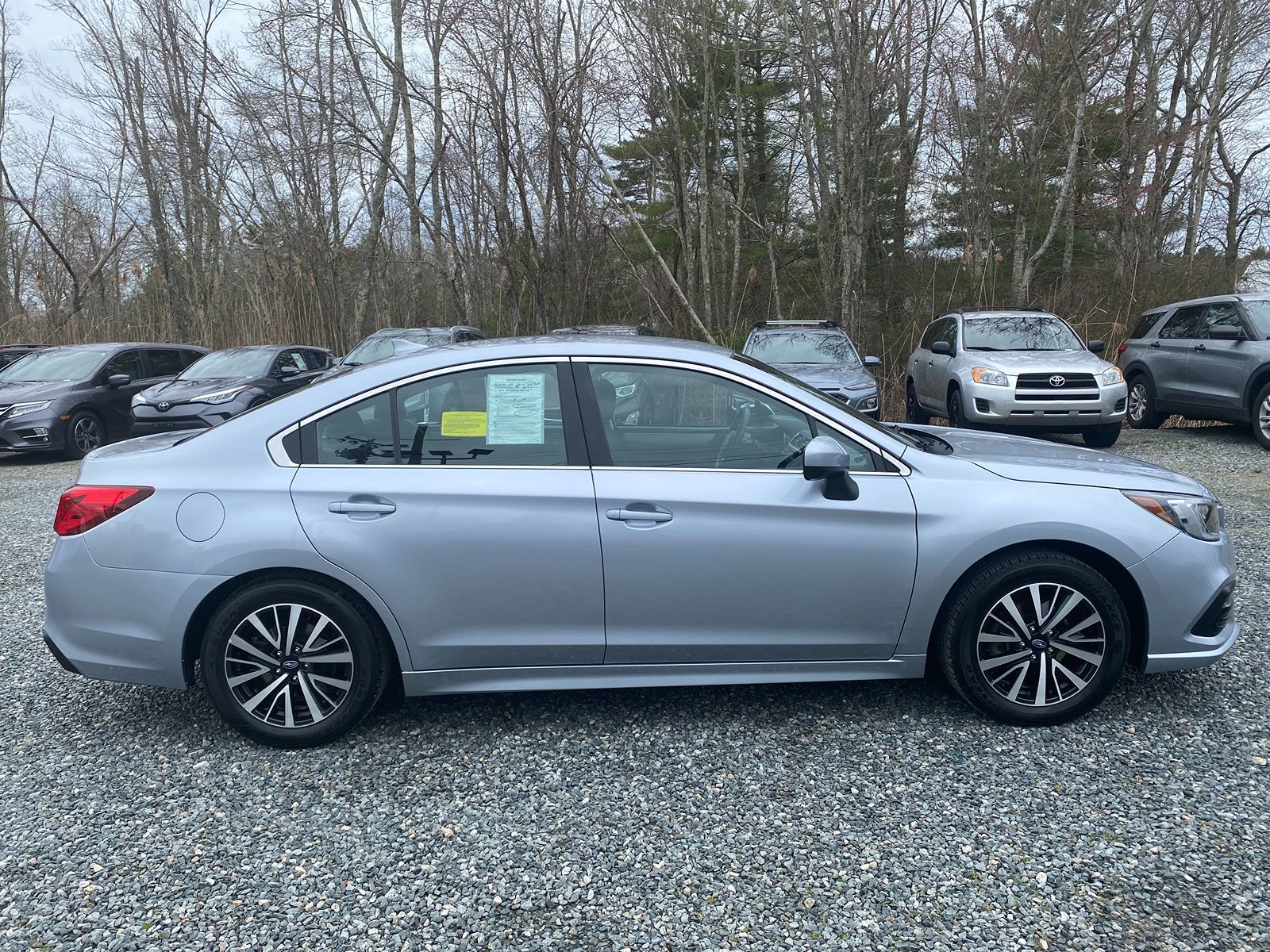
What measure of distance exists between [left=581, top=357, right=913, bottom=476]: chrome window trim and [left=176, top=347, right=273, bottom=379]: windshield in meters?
10.6

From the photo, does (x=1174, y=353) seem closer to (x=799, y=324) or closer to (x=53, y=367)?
(x=799, y=324)

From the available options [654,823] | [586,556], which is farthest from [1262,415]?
[654,823]

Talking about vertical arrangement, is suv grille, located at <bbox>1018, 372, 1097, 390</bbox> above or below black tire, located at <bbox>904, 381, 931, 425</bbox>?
above

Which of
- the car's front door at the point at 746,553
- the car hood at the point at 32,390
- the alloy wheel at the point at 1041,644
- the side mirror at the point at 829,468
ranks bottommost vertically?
the alloy wheel at the point at 1041,644

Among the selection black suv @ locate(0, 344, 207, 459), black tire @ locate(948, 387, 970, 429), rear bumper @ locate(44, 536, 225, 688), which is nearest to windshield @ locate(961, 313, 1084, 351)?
black tire @ locate(948, 387, 970, 429)

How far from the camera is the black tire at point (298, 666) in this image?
10.9 ft

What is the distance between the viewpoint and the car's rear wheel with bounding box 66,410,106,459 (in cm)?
1227

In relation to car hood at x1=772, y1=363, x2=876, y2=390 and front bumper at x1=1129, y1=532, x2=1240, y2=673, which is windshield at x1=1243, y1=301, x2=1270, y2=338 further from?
front bumper at x1=1129, y1=532, x2=1240, y2=673

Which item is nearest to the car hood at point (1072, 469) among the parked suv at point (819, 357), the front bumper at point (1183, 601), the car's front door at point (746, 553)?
the front bumper at point (1183, 601)

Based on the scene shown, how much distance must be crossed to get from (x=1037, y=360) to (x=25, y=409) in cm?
1366

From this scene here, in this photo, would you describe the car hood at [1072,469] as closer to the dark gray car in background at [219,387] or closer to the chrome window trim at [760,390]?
the chrome window trim at [760,390]

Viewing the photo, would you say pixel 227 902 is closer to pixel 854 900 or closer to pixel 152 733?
pixel 152 733

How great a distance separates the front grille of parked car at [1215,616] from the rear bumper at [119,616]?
3.89m

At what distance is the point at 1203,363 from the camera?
10961 mm
